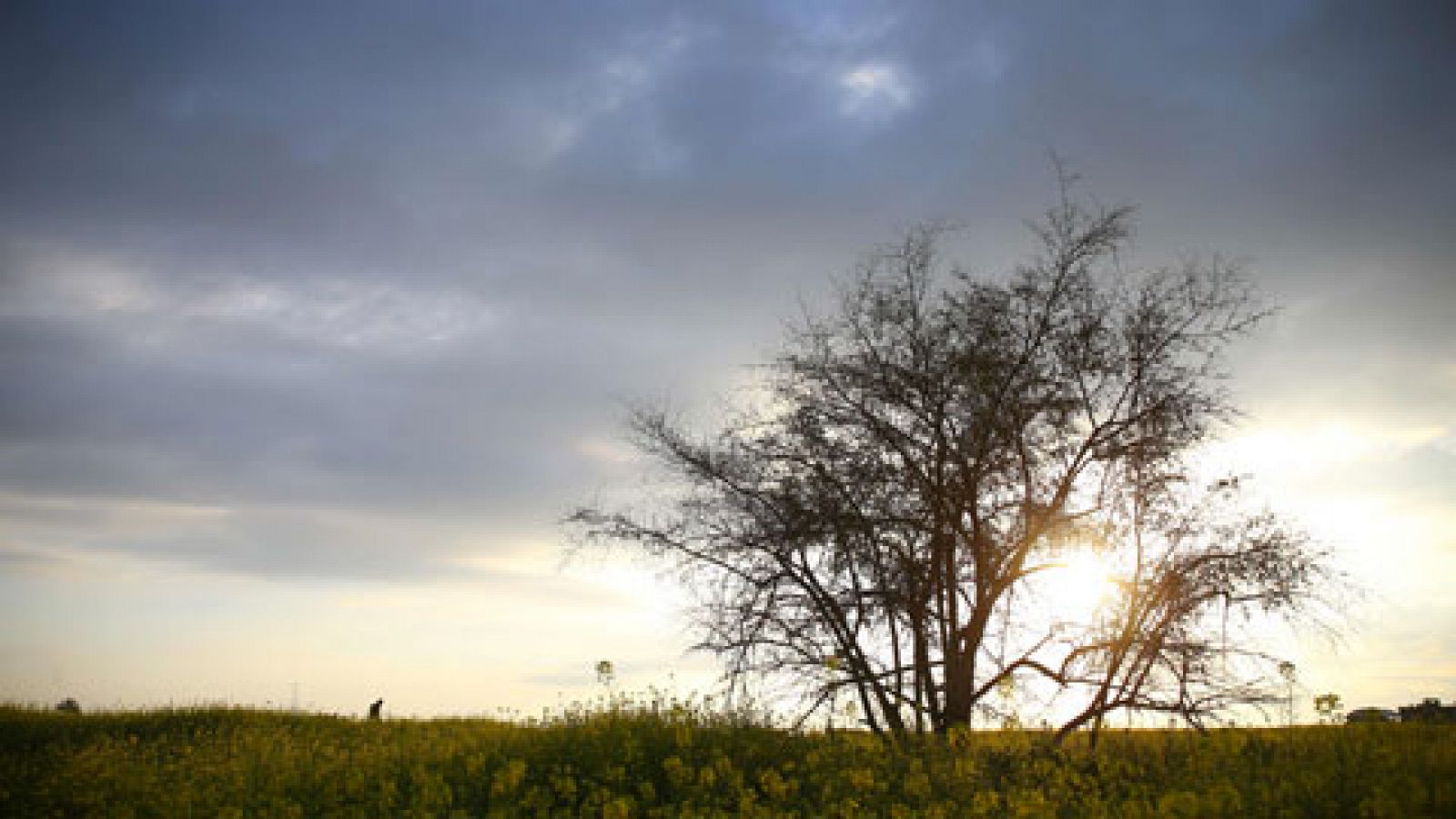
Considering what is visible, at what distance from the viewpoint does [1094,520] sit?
15.3 meters

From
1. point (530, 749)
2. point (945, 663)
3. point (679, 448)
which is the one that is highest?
point (679, 448)

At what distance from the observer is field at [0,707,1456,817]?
8.97 meters

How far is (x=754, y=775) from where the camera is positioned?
12430 mm

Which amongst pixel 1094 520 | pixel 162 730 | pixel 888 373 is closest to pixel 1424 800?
pixel 1094 520

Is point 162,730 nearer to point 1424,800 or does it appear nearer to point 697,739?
point 697,739

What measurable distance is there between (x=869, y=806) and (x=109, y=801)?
10.4 m

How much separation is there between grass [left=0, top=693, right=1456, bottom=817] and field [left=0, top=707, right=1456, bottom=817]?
0.11ft

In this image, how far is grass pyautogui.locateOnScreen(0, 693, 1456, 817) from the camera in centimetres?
898

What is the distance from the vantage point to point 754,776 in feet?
40.8

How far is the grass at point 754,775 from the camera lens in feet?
29.5

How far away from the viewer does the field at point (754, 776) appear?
8.97 m

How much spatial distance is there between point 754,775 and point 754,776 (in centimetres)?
1

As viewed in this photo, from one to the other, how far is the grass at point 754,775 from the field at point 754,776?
3cm

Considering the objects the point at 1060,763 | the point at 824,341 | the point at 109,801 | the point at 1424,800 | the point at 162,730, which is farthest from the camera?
the point at 162,730
